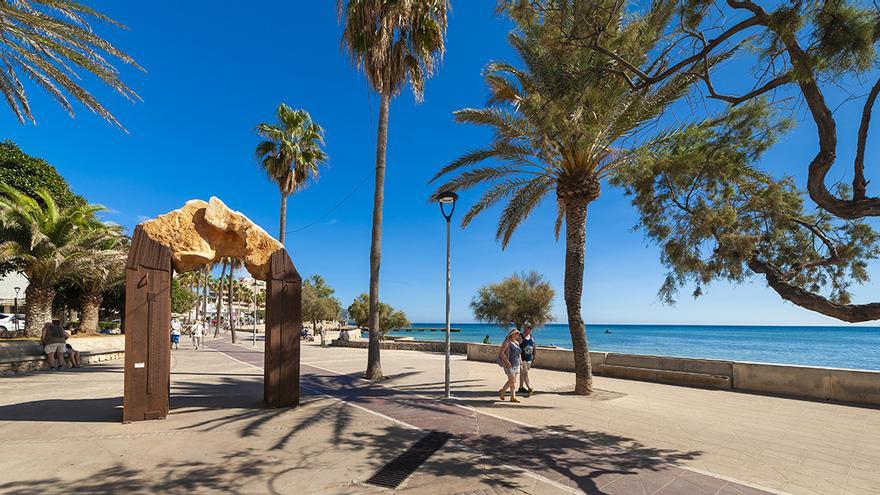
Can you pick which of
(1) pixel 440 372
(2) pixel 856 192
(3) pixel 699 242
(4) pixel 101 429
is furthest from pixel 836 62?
(1) pixel 440 372

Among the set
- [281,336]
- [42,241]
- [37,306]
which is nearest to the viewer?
[281,336]

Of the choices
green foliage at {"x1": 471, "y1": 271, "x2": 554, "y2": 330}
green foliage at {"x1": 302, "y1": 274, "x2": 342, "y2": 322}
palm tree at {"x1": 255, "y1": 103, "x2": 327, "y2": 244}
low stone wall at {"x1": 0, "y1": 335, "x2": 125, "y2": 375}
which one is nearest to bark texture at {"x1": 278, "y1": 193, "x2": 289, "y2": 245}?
palm tree at {"x1": 255, "y1": 103, "x2": 327, "y2": 244}

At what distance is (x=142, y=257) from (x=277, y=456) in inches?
177

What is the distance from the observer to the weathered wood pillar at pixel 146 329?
7.06 metres

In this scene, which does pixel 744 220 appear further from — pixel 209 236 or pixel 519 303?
pixel 519 303

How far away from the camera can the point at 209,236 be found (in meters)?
8.29

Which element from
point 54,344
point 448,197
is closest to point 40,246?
point 54,344

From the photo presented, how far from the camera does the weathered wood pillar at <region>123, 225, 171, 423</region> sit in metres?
7.06

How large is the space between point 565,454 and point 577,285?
18.7 ft

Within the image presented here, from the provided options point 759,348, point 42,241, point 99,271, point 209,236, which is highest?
point 42,241

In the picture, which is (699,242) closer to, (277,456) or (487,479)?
(487,479)

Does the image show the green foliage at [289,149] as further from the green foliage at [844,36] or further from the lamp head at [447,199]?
the green foliage at [844,36]

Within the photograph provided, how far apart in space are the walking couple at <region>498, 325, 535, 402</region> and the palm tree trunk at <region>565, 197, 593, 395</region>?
4.12ft

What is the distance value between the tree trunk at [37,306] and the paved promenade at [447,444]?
23.4ft
